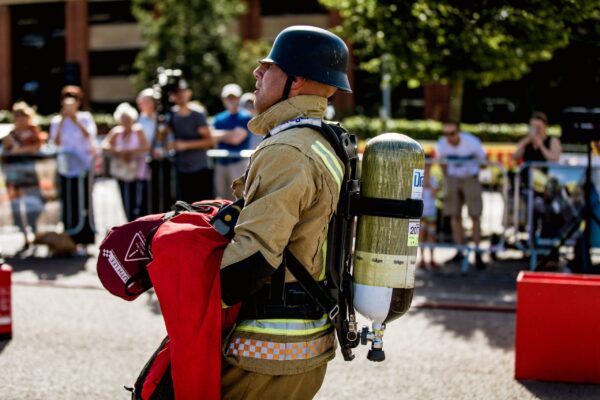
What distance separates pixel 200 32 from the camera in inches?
1241

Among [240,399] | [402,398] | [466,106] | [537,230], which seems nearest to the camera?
[240,399]

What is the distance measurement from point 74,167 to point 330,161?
885cm

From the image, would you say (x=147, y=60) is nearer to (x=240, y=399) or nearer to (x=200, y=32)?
(x=200, y=32)

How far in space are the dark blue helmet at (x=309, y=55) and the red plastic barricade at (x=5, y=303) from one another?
14.1 ft

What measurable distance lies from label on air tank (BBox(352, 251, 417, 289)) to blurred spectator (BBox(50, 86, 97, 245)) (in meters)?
8.56

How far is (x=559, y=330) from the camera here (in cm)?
614

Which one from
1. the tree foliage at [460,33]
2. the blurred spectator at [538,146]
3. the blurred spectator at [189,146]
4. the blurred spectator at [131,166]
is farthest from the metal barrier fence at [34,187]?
the blurred spectator at [538,146]

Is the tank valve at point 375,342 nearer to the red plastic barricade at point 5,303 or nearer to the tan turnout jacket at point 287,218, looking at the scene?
the tan turnout jacket at point 287,218

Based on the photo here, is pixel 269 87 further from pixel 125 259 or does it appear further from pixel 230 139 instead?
pixel 230 139

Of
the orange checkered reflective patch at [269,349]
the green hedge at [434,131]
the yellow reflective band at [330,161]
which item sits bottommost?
the green hedge at [434,131]

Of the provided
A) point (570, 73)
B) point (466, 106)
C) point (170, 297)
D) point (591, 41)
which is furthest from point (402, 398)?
point (466, 106)

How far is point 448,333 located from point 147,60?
26.5 meters

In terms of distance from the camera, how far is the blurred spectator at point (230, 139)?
1185 centimetres

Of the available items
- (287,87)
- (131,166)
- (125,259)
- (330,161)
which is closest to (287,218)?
(330,161)
